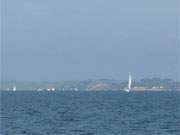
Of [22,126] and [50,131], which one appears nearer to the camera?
[50,131]

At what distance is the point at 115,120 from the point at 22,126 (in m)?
15.0

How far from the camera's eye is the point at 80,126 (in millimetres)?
76312

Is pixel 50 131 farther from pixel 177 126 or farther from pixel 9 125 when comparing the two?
pixel 177 126

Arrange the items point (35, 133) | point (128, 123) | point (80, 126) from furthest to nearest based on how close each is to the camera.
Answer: point (128, 123) < point (80, 126) < point (35, 133)

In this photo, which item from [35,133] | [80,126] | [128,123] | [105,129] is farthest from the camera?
[128,123]

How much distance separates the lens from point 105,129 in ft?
235

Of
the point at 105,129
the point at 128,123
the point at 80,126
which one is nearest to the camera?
the point at 105,129

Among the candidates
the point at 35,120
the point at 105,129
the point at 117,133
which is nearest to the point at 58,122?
the point at 35,120

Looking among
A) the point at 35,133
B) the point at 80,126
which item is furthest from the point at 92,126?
the point at 35,133

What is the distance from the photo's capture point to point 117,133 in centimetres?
6650

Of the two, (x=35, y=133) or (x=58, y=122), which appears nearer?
(x=35, y=133)

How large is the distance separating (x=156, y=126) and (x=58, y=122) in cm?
1153

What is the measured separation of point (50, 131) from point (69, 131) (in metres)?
1.94

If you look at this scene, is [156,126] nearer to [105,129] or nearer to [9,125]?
[105,129]
